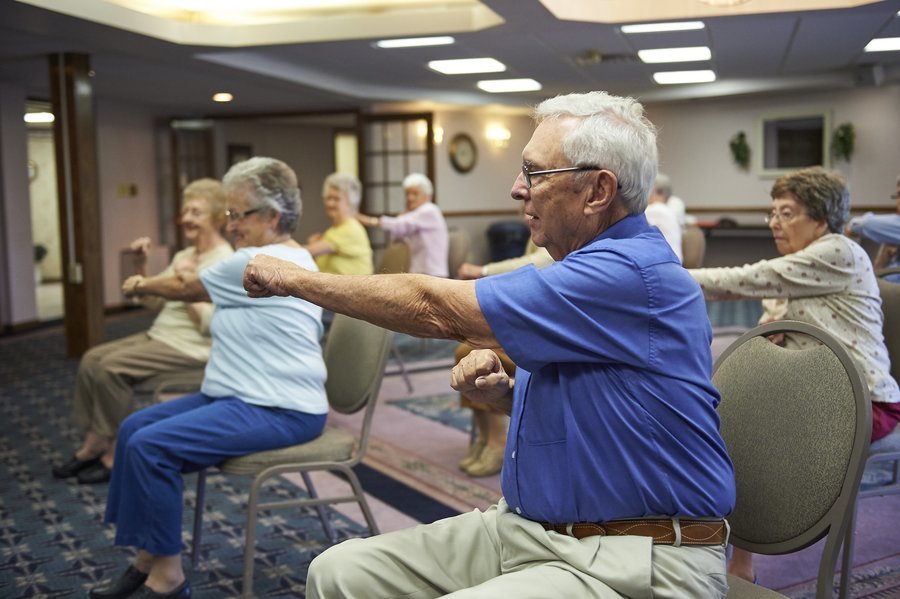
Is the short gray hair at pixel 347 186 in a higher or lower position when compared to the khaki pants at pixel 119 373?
higher

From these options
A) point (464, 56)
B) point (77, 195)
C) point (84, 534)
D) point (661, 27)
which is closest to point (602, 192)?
point (84, 534)

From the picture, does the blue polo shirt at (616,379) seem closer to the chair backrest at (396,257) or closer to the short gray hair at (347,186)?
the chair backrest at (396,257)

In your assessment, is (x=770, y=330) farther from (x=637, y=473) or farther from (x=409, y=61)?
(x=409, y=61)

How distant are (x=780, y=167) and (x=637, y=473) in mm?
10725

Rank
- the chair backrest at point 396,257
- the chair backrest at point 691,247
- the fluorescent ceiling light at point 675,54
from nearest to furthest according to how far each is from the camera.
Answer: the chair backrest at point 396,257 → the chair backrest at point 691,247 → the fluorescent ceiling light at point 675,54

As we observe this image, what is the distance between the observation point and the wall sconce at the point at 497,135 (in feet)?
42.8

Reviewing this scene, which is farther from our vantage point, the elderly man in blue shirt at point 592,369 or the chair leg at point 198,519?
the chair leg at point 198,519

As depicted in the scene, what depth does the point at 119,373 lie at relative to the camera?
3.84 m

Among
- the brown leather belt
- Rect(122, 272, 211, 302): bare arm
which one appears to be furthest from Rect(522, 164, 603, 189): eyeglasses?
Rect(122, 272, 211, 302): bare arm

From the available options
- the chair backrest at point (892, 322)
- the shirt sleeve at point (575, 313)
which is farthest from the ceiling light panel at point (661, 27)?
the shirt sleeve at point (575, 313)

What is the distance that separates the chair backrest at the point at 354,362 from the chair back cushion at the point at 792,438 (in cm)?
108

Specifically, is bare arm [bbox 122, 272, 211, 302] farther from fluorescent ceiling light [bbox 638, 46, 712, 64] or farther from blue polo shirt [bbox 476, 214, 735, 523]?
fluorescent ceiling light [bbox 638, 46, 712, 64]

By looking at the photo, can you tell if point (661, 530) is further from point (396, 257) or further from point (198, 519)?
point (396, 257)

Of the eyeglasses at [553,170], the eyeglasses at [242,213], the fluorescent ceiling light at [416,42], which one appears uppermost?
the fluorescent ceiling light at [416,42]
